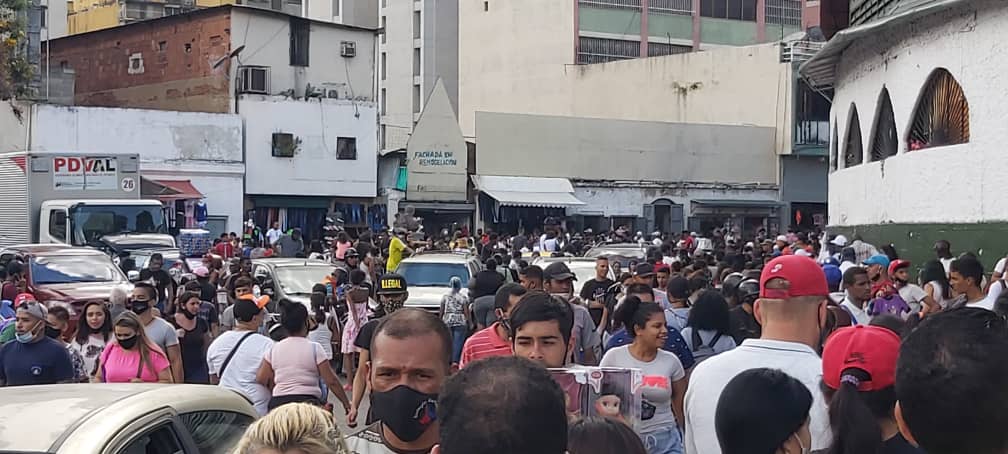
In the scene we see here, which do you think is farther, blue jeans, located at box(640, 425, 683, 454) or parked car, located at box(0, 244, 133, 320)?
parked car, located at box(0, 244, 133, 320)

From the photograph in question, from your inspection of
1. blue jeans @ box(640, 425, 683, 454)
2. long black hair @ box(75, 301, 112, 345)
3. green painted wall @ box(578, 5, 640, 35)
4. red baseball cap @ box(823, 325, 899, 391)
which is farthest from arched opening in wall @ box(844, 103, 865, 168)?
green painted wall @ box(578, 5, 640, 35)

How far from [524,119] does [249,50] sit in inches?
409

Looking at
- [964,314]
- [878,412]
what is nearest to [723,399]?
[878,412]

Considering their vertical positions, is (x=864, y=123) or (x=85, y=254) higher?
(x=864, y=123)

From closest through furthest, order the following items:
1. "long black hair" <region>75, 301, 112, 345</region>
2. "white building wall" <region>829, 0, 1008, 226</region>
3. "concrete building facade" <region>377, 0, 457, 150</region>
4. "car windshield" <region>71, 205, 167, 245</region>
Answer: "long black hair" <region>75, 301, 112, 345</region>
"white building wall" <region>829, 0, 1008, 226</region>
"car windshield" <region>71, 205, 167, 245</region>
"concrete building facade" <region>377, 0, 457, 150</region>

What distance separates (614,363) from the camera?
719 centimetres

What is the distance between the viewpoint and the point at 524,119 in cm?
4512

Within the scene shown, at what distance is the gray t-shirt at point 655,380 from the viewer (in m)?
6.85

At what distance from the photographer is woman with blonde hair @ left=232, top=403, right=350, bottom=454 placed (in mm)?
3453

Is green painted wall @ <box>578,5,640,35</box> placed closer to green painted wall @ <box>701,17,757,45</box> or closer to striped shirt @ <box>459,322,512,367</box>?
green painted wall @ <box>701,17,757,45</box>

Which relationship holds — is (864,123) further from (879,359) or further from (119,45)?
(119,45)

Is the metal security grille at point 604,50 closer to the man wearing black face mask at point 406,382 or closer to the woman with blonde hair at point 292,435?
the man wearing black face mask at point 406,382

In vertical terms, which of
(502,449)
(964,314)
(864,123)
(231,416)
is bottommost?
(231,416)

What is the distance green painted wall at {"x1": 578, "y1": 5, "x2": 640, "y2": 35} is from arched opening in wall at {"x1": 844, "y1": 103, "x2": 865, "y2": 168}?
1248 inches
